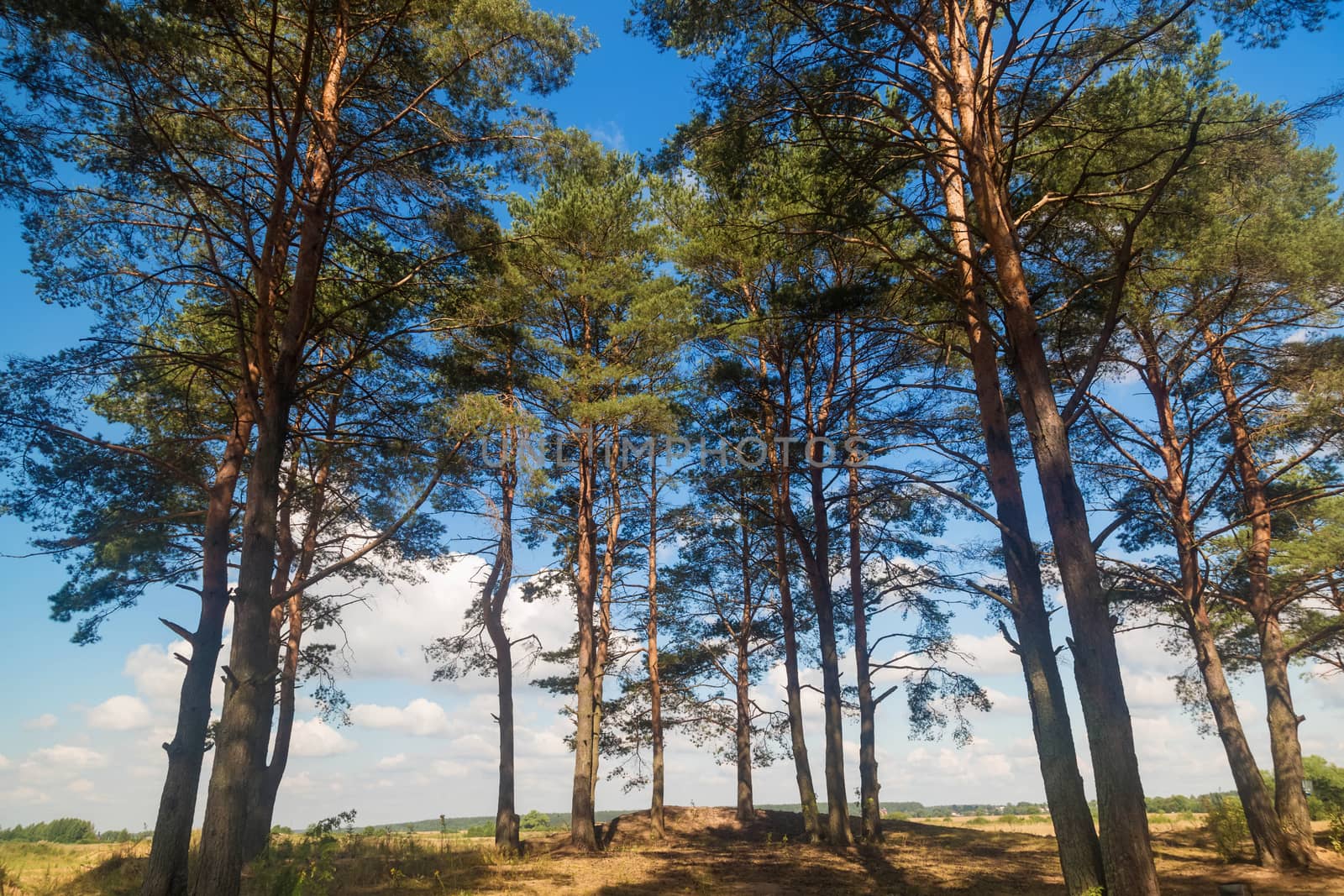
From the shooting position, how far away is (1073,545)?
20.7ft

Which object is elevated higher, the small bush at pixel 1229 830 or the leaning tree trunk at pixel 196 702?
the leaning tree trunk at pixel 196 702

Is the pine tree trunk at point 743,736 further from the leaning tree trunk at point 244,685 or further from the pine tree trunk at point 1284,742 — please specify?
the leaning tree trunk at point 244,685

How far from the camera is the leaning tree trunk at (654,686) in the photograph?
1881cm

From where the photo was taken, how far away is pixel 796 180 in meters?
12.5

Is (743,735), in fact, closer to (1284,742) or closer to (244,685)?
(1284,742)

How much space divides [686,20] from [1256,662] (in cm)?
1851

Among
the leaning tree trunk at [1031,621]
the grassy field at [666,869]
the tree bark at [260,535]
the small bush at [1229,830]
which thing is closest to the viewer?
the leaning tree trunk at [1031,621]

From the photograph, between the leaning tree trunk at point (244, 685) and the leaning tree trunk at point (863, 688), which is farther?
the leaning tree trunk at point (863, 688)

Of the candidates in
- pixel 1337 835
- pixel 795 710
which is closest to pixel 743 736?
pixel 795 710

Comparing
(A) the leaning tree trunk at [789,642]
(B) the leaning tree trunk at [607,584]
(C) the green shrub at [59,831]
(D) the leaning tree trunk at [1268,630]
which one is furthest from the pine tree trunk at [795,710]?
(C) the green shrub at [59,831]

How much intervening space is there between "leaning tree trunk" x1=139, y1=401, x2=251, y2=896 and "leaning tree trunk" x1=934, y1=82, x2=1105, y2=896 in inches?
380

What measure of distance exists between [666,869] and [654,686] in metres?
7.75

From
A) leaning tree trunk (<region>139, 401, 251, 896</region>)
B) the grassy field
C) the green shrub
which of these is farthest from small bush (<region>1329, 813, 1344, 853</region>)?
the green shrub

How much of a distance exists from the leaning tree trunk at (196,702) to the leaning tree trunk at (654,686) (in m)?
9.35
